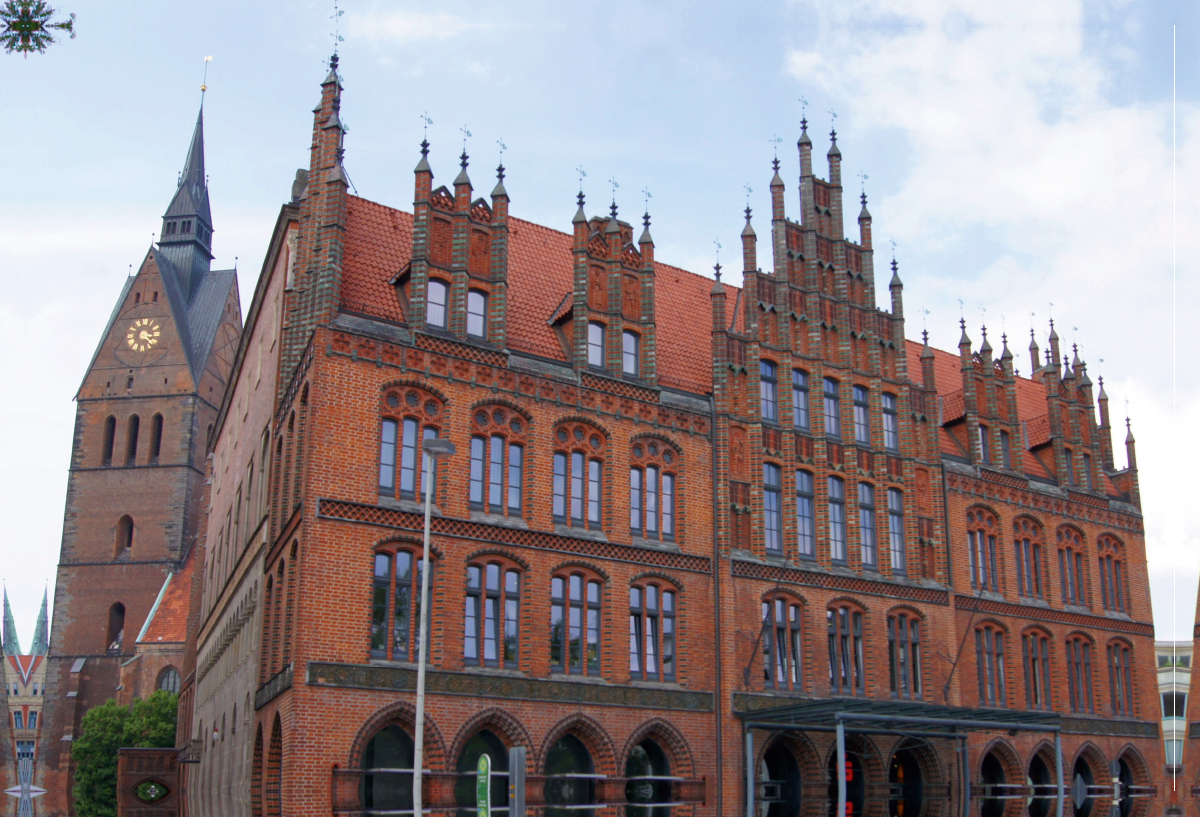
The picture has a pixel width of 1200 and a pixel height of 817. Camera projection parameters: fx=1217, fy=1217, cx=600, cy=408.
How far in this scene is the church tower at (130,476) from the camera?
7800 centimetres

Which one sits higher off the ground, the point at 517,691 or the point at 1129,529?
the point at 1129,529

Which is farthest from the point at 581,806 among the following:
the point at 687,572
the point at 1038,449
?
the point at 1038,449

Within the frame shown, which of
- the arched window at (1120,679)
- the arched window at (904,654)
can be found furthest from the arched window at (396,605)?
the arched window at (1120,679)

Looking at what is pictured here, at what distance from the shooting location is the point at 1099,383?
139 feet

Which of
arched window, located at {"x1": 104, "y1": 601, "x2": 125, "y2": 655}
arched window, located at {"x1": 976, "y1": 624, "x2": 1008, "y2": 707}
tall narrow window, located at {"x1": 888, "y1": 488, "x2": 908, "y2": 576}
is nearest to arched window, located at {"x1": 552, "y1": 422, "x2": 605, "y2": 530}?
tall narrow window, located at {"x1": 888, "y1": 488, "x2": 908, "y2": 576}

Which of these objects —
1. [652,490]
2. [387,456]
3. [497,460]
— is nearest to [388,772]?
[387,456]

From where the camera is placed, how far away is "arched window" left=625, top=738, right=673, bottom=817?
1091 inches

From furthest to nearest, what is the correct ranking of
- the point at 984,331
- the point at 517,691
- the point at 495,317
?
the point at 984,331 < the point at 495,317 < the point at 517,691

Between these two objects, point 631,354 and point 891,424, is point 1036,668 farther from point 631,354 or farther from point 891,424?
point 631,354

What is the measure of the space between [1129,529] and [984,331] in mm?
8290

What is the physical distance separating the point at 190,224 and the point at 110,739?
44801 mm

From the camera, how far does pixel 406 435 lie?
1036 inches

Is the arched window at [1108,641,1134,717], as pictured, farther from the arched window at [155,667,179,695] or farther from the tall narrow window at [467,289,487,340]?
the arched window at [155,667,179,695]

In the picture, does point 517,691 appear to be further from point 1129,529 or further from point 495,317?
point 1129,529
